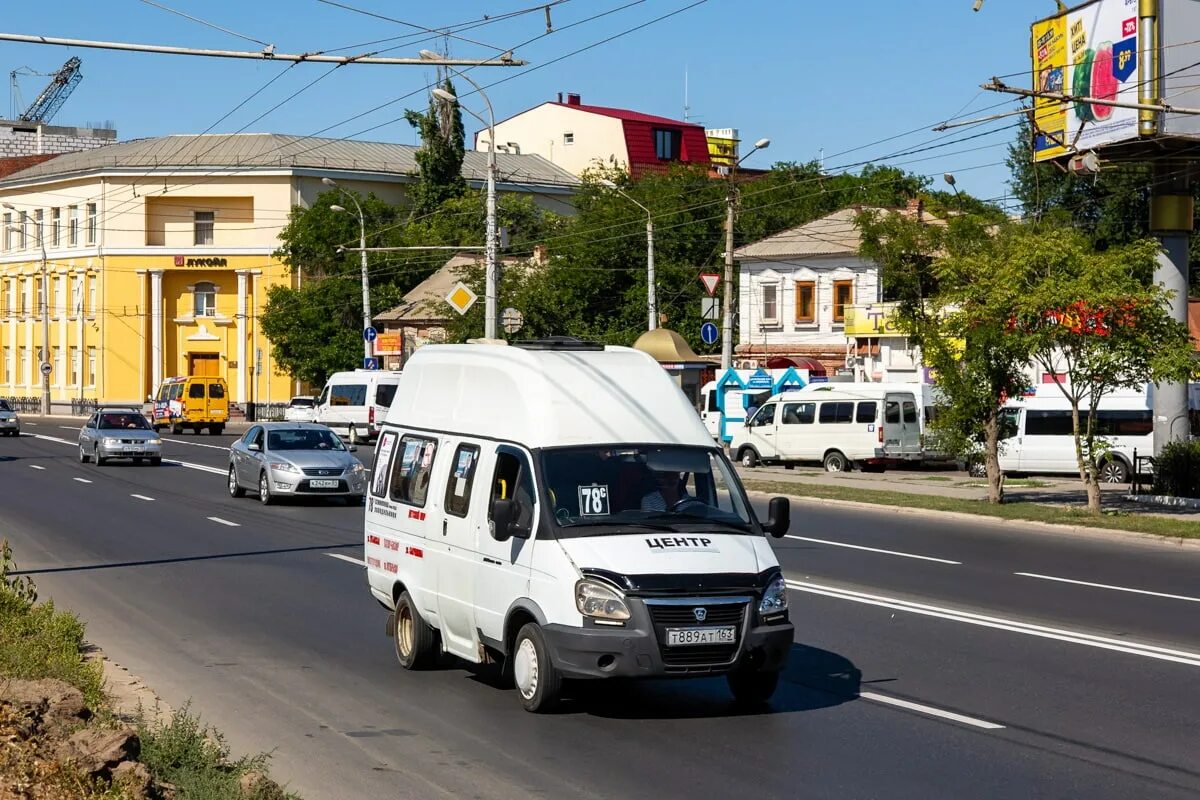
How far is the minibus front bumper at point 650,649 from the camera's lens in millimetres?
9398

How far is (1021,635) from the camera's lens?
13.7 metres

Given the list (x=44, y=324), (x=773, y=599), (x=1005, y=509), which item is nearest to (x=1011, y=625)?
(x=773, y=599)

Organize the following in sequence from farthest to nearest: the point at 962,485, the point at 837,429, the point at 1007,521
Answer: the point at 837,429 → the point at 962,485 → the point at 1007,521

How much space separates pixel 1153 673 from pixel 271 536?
1404cm

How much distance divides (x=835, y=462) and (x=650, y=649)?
3438cm

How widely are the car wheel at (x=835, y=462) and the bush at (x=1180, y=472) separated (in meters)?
13.3

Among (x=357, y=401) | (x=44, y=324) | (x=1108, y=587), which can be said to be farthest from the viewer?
(x=44, y=324)

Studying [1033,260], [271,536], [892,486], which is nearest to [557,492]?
[271,536]

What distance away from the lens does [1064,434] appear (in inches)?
1497

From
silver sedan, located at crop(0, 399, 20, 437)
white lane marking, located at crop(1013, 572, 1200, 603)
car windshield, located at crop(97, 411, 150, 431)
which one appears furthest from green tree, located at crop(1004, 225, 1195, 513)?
silver sedan, located at crop(0, 399, 20, 437)

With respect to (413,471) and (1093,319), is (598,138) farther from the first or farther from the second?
(413,471)

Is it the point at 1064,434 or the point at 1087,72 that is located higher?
the point at 1087,72

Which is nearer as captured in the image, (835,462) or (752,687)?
(752,687)

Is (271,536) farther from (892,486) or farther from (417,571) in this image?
(892,486)
